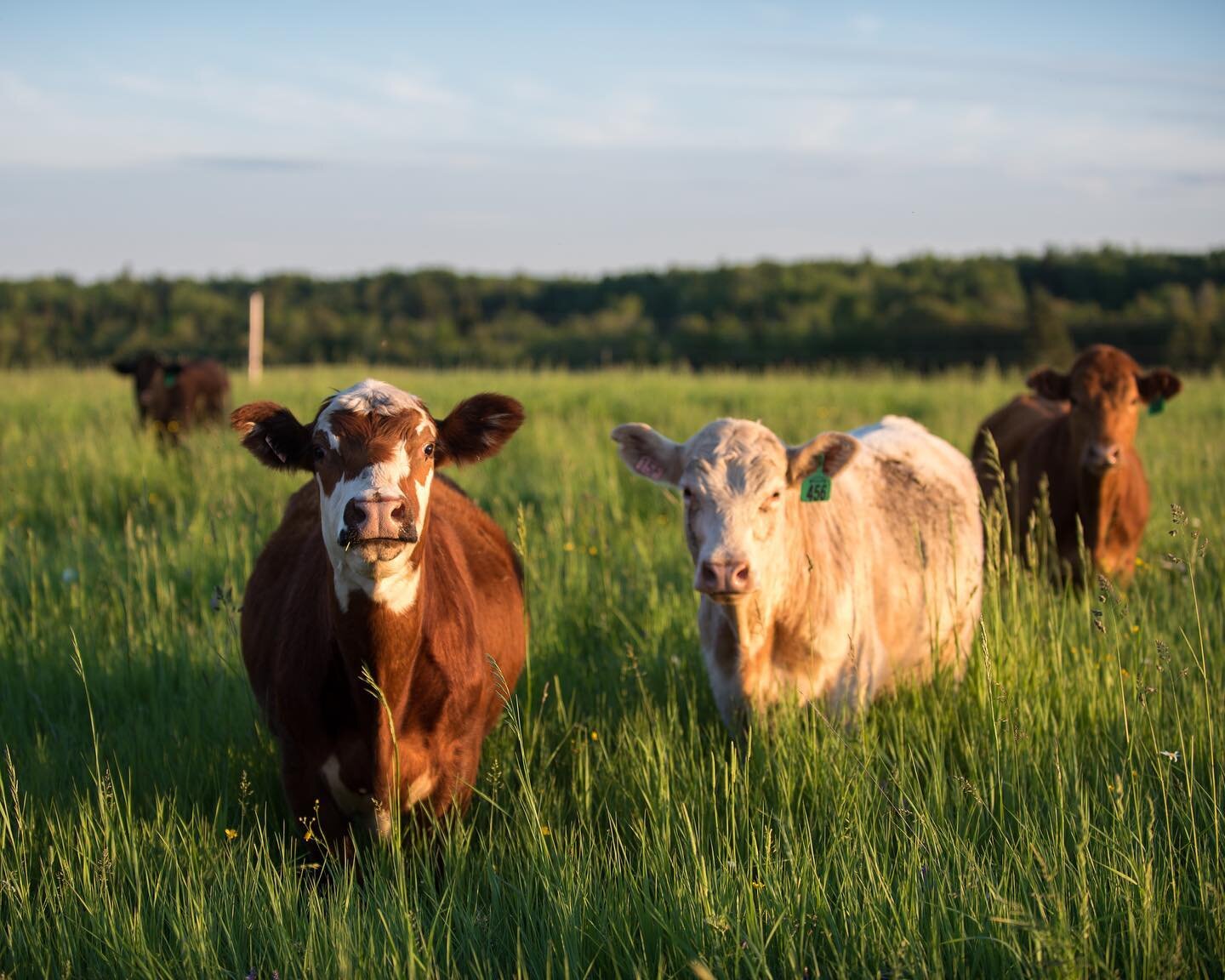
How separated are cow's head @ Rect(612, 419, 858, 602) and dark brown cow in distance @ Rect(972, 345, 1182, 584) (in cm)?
306

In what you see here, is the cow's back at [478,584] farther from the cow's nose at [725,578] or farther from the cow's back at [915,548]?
the cow's back at [915,548]

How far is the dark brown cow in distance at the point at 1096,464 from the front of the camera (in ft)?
23.0

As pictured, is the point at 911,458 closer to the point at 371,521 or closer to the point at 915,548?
the point at 915,548

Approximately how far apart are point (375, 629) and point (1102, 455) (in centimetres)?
525

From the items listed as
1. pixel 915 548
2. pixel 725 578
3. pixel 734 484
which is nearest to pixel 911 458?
pixel 915 548

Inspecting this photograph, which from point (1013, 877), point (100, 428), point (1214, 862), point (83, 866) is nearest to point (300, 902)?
point (83, 866)

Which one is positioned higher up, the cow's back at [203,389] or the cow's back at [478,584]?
the cow's back at [203,389]

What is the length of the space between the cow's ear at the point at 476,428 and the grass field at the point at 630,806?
81 cm

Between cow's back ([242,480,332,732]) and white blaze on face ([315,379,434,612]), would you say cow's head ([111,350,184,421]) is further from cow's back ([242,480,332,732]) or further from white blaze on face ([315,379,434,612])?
white blaze on face ([315,379,434,612])

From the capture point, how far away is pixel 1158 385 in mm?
7289

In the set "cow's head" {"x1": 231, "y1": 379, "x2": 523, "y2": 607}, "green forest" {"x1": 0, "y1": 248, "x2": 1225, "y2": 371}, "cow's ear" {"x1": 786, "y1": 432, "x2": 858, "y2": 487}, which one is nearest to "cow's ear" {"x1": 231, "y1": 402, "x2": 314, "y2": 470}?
"cow's head" {"x1": 231, "y1": 379, "x2": 523, "y2": 607}

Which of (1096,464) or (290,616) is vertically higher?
(1096,464)

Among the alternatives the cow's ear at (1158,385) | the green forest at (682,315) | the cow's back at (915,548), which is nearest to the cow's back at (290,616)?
the cow's back at (915,548)

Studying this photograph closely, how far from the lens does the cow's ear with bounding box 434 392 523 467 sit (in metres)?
3.67
